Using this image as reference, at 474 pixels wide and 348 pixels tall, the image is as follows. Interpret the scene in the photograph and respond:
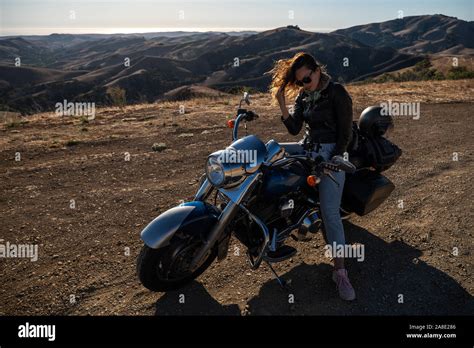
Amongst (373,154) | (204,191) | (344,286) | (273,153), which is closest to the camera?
(273,153)

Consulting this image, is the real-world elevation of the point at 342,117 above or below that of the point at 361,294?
above

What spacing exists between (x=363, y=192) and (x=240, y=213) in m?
1.67

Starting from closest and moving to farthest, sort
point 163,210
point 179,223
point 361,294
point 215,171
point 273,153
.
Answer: point 215,171 → point 179,223 → point 273,153 → point 361,294 → point 163,210

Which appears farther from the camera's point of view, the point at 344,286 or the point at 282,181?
the point at 344,286

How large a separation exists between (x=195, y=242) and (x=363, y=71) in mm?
149623

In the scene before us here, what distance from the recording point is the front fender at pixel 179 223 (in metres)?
3.90

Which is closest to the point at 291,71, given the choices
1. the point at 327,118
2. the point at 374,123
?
the point at 327,118

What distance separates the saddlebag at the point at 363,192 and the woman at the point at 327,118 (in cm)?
36

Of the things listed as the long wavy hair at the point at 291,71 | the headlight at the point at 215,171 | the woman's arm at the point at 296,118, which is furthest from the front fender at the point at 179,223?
the long wavy hair at the point at 291,71

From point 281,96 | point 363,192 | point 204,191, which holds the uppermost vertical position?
point 281,96

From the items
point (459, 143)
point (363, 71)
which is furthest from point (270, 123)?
point (363, 71)

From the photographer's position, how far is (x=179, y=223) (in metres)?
3.95

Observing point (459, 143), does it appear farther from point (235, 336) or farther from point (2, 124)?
point (2, 124)

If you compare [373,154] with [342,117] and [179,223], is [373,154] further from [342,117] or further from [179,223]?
[179,223]
